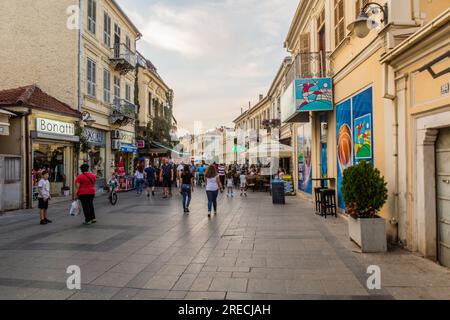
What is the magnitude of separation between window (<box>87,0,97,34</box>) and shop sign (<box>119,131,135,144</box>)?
674 centimetres

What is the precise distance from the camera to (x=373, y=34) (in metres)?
7.71

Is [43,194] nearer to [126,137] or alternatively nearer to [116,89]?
[116,89]

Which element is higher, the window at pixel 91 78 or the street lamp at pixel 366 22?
the window at pixel 91 78

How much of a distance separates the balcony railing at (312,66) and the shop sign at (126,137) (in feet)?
44.4

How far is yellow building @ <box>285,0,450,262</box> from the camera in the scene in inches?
266

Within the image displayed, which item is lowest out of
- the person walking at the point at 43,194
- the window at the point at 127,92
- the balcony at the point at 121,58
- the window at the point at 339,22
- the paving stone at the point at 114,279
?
the paving stone at the point at 114,279

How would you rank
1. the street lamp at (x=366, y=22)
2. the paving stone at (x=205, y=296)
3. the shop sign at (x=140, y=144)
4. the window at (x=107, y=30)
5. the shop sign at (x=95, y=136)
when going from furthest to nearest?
the shop sign at (x=140, y=144) → the window at (x=107, y=30) → the shop sign at (x=95, y=136) → the street lamp at (x=366, y=22) → the paving stone at (x=205, y=296)

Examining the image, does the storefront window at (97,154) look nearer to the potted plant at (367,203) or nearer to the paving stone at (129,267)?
the paving stone at (129,267)

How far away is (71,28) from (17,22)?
284cm

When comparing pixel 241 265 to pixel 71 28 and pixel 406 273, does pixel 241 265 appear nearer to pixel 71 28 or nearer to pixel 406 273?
pixel 406 273

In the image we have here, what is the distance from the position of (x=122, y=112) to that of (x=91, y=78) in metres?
3.65

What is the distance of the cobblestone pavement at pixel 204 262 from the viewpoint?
445cm

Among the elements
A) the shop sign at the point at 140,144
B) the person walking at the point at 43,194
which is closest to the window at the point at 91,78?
the shop sign at the point at 140,144

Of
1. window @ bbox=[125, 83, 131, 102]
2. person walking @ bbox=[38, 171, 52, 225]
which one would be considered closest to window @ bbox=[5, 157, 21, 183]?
person walking @ bbox=[38, 171, 52, 225]
